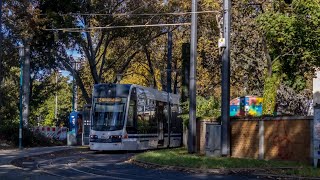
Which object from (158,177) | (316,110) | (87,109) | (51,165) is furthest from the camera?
(87,109)

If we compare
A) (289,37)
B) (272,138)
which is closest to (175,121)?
(289,37)

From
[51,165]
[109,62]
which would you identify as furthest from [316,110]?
[109,62]

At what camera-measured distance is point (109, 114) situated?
26438 mm

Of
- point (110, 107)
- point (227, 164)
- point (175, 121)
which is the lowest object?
point (227, 164)

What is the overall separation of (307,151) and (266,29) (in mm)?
6169

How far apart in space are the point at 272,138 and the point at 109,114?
9.39m

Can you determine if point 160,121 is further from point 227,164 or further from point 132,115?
point 227,164

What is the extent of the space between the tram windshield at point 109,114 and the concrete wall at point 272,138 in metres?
6.43

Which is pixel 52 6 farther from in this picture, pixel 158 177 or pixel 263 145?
pixel 158 177

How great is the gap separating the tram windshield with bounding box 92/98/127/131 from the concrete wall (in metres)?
6.43

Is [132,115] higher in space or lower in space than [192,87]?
lower

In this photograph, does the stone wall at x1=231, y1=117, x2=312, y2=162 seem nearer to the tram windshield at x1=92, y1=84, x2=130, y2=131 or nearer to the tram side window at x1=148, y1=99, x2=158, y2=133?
the tram windshield at x1=92, y1=84, x2=130, y2=131

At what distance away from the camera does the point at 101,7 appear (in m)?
36.0

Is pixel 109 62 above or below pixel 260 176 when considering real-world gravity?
above
